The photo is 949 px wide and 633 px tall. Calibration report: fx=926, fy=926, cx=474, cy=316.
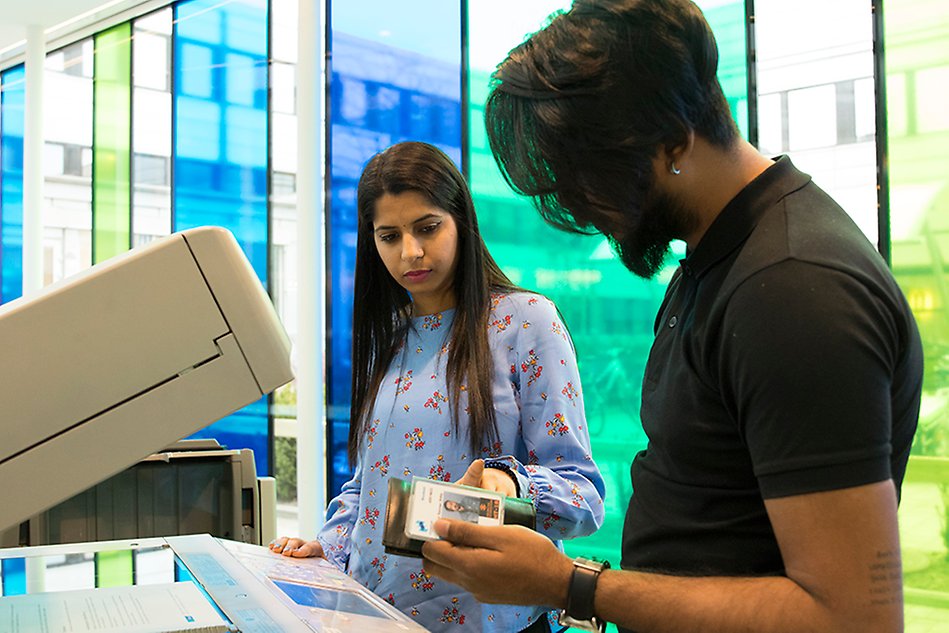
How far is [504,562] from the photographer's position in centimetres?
98

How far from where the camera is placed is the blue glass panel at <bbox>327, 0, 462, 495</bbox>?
14.3ft

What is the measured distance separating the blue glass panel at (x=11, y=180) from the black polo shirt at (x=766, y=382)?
7.16 m

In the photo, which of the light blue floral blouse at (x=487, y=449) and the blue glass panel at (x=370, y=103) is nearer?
the light blue floral blouse at (x=487, y=449)

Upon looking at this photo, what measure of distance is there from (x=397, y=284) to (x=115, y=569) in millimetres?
769

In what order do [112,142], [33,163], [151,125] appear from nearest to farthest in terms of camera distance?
[151,125] < [112,142] < [33,163]

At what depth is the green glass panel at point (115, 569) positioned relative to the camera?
1270 mm

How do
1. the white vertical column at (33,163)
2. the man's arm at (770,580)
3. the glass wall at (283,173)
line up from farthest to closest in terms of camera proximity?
the white vertical column at (33,163), the glass wall at (283,173), the man's arm at (770,580)

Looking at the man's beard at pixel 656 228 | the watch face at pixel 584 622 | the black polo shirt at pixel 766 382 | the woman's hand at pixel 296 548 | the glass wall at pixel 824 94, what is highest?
the glass wall at pixel 824 94

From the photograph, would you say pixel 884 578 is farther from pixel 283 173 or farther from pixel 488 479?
pixel 283 173

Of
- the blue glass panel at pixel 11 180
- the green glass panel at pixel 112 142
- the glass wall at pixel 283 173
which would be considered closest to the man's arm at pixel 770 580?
the glass wall at pixel 283 173

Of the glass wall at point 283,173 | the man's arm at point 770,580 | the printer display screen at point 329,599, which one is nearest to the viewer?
the man's arm at point 770,580

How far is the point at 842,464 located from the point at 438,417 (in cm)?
89

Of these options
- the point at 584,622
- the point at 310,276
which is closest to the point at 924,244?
the point at 584,622

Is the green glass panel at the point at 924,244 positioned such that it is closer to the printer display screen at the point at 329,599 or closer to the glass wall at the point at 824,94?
the glass wall at the point at 824,94
